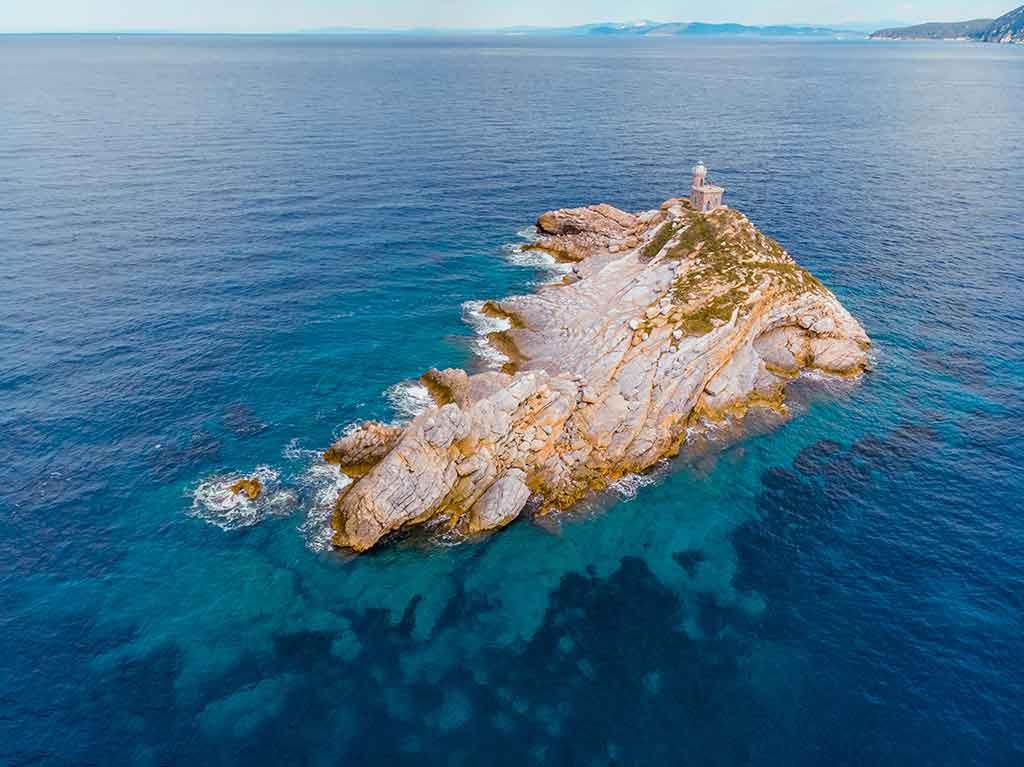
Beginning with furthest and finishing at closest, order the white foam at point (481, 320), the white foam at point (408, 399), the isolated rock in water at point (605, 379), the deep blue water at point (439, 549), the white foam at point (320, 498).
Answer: the white foam at point (481, 320) < the white foam at point (408, 399) < the isolated rock in water at point (605, 379) < the white foam at point (320, 498) < the deep blue water at point (439, 549)

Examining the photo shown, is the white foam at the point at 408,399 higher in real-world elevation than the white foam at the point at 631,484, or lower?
higher

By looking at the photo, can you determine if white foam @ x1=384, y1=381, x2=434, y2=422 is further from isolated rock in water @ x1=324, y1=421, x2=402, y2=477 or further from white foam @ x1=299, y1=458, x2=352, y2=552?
white foam @ x1=299, y1=458, x2=352, y2=552

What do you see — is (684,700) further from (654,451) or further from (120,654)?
(120,654)

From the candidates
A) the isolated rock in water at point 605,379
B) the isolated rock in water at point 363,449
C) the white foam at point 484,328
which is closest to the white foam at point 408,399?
the isolated rock in water at point 605,379

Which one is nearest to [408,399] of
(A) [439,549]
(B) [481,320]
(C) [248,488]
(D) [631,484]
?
(C) [248,488]

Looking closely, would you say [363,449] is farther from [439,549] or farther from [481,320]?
[481,320]

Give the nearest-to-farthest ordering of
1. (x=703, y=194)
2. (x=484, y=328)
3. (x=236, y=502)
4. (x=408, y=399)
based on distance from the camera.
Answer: (x=236, y=502), (x=408, y=399), (x=484, y=328), (x=703, y=194)

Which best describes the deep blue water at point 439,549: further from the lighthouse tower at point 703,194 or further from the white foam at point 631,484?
the lighthouse tower at point 703,194
